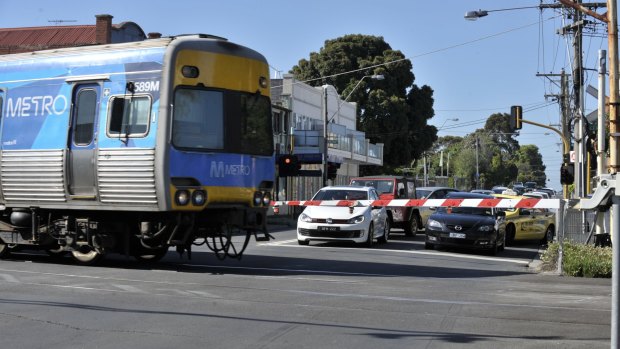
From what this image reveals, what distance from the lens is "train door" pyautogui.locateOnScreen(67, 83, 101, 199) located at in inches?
521

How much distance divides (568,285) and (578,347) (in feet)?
18.4

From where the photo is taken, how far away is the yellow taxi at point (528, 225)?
24.4 metres

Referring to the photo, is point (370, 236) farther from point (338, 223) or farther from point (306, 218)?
point (306, 218)

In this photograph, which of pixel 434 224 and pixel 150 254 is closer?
pixel 150 254

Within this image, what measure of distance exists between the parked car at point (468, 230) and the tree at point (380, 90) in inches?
1693

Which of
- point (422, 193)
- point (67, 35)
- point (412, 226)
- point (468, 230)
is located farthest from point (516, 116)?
point (67, 35)

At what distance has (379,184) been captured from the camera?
27.4 m

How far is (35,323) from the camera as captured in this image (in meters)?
8.45

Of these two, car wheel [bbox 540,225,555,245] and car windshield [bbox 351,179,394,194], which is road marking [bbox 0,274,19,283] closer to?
car windshield [bbox 351,179,394,194]

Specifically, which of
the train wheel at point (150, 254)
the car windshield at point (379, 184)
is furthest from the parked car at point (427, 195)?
the train wheel at point (150, 254)

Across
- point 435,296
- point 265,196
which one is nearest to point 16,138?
point 265,196

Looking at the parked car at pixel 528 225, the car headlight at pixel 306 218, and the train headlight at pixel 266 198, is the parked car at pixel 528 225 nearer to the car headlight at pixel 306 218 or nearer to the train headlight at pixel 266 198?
the car headlight at pixel 306 218

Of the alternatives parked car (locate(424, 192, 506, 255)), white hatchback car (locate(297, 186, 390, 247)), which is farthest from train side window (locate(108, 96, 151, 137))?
parked car (locate(424, 192, 506, 255))

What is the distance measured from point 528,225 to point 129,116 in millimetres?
15503
